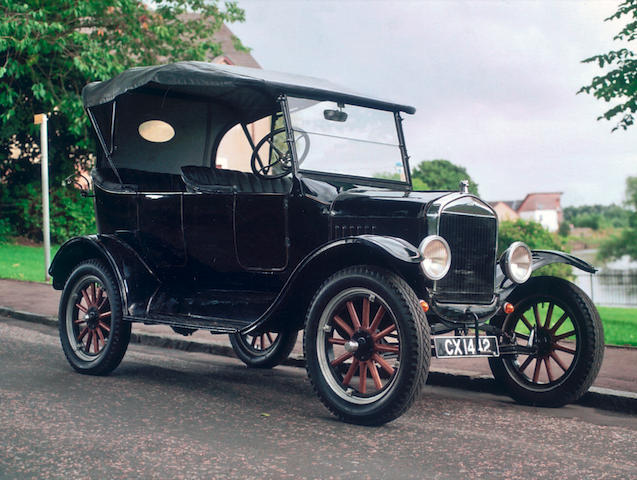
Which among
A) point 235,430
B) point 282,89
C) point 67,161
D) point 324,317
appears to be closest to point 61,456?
point 235,430

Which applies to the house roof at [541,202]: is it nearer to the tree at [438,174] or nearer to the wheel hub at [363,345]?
the tree at [438,174]

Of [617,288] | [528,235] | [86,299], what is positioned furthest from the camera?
[528,235]

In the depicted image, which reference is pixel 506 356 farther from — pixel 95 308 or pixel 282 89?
pixel 95 308

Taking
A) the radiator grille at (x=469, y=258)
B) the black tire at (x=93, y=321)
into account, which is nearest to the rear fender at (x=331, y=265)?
the radiator grille at (x=469, y=258)

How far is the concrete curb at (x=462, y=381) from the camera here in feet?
18.4

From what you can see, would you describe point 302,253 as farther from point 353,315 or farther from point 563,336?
point 563,336

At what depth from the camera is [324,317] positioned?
16.4 feet

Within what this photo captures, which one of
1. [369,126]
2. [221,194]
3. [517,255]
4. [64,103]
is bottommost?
[517,255]

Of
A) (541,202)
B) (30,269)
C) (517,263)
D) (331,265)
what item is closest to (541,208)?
(541,202)

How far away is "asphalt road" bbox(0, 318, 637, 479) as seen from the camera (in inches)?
152

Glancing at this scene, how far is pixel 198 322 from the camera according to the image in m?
5.88

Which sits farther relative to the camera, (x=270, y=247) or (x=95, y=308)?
(x=95, y=308)

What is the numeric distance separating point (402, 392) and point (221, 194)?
2.35 metres

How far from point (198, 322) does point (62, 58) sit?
15076 millimetres
